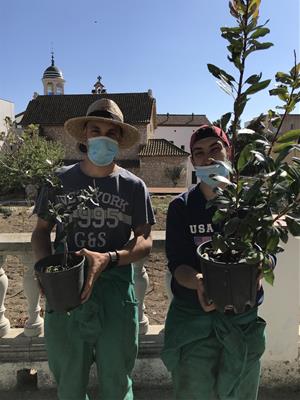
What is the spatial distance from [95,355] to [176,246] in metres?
0.73

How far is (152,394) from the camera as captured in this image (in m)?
2.62

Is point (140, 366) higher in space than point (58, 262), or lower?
lower

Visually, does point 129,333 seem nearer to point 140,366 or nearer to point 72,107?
point 140,366

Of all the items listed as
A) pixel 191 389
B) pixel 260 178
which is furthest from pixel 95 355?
pixel 260 178

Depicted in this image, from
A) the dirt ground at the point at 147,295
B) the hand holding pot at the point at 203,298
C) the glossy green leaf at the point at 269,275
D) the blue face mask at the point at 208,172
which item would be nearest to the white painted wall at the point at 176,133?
the dirt ground at the point at 147,295

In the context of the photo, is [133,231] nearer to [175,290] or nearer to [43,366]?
[175,290]

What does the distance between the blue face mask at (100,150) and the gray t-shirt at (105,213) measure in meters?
0.09

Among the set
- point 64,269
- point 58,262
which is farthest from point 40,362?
point 64,269

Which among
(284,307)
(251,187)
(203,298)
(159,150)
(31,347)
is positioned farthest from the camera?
(159,150)

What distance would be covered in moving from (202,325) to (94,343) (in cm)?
58

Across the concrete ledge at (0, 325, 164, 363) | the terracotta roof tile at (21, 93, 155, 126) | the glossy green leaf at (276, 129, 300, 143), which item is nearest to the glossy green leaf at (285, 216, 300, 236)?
the glossy green leaf at (276, 129, 300, 143)

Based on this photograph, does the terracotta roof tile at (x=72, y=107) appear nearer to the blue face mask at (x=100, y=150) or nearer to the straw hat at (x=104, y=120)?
the straw hat at (x=104, y=120)

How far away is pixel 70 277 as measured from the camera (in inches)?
66.3

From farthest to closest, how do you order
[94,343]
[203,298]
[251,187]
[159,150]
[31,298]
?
[159,150] < [31,298] < [94,343] < [203,298] < [251,187]
